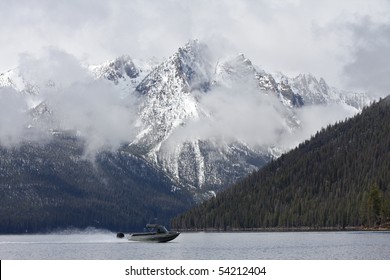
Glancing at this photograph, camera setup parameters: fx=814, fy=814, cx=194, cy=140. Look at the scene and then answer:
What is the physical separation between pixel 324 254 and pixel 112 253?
51.5 metres

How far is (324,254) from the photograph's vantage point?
166000 millimetres

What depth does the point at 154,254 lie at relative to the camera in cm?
17850

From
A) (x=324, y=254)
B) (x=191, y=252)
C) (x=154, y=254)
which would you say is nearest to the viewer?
(x=324, y=254)
